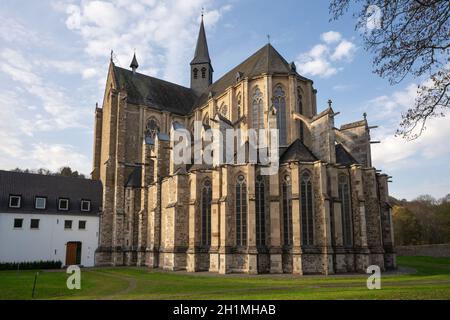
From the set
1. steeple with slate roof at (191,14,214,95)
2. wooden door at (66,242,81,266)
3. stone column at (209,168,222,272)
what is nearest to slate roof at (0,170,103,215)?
wooden door at (66,242,81,266)

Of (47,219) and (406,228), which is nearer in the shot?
(47,219)

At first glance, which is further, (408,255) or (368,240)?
(408,255)

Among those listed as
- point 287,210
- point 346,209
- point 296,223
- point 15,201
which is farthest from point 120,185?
point 346,209

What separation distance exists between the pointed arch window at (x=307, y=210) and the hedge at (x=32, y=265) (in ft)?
72.8

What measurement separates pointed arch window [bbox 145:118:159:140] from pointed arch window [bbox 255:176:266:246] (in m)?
19.0

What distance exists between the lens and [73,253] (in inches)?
1414

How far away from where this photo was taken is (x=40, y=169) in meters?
80.3

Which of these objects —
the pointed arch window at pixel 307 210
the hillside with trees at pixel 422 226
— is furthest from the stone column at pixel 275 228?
the hillside with trees at pixel 422 226

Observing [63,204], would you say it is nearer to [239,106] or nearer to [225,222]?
[225,222]

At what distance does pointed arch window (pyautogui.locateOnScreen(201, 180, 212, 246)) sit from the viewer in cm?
2842

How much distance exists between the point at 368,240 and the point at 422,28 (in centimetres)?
2081

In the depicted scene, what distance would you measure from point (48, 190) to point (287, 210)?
2393 cm

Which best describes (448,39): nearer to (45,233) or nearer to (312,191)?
(312,191)
